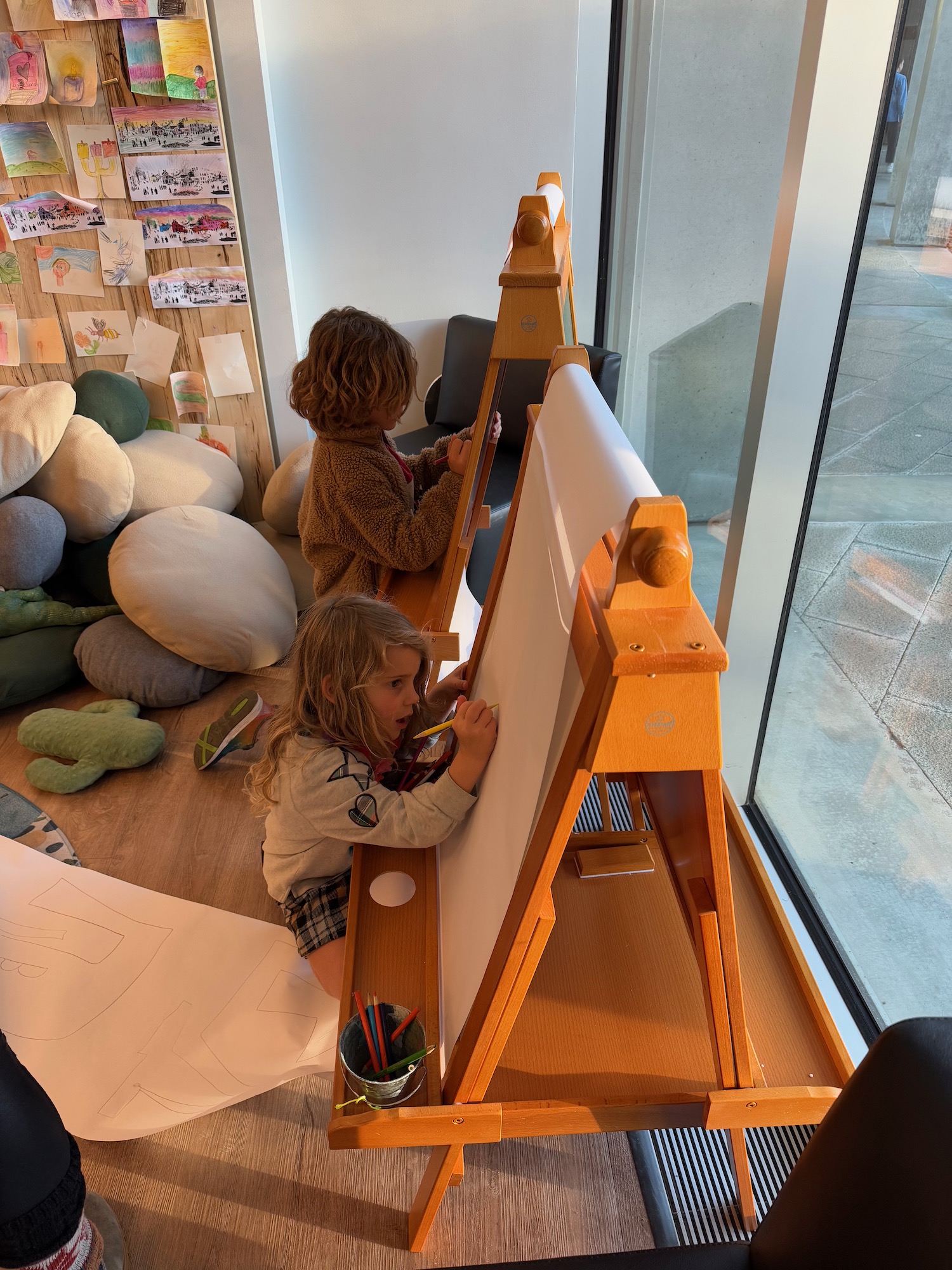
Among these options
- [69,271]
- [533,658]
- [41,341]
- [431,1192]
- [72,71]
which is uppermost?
[72,71]

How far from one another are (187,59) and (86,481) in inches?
50.1

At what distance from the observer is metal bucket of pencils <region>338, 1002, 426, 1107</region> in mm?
838

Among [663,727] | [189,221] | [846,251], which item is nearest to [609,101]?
[189,221]

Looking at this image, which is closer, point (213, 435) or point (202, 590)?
point (202, 590)

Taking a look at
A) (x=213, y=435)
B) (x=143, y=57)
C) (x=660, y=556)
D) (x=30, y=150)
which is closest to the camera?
(x=660, y=556)

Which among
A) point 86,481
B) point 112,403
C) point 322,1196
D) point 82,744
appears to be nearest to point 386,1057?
point 322,1196

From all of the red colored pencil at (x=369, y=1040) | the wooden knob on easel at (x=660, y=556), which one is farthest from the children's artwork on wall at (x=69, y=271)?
the wooden knob on easel at (x=660, y=556)

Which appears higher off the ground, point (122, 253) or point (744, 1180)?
point (122, 253)

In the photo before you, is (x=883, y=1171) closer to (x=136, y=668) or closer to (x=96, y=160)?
(x=136, y=668)

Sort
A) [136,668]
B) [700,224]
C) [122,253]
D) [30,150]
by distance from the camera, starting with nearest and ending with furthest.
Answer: [700,224], [136,668], [30,150], [122,253]

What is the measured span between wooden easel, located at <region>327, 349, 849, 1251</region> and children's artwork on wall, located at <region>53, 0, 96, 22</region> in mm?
2192

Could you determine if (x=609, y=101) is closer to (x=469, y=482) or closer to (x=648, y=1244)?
(x=469, y=482)

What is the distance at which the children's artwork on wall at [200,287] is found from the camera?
2.71 m

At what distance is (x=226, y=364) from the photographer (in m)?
2.86
